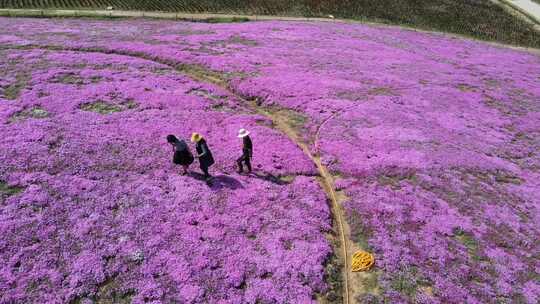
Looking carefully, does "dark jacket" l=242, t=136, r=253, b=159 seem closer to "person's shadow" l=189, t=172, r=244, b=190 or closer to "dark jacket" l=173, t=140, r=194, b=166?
"person's shadow" l=189, t=172, r=244, b=190

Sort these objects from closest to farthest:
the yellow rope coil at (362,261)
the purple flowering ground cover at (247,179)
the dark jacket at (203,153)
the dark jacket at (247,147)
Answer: the purple flowering ground cover at (247,179) → the yellow rope coil at (362,261) → the dark jacket at (203,153) → the dark jacket at (247,147)

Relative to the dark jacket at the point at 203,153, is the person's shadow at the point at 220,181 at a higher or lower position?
lower

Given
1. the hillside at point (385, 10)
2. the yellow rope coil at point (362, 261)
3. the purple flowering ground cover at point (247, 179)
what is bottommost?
the yellow rope coil at point (362, 261)

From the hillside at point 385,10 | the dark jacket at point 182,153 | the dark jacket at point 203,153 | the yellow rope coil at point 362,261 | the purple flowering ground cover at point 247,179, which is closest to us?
the purple flowering ground cover at point 247,179

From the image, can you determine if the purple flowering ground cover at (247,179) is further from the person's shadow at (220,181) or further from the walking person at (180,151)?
the walking person at (180,151)

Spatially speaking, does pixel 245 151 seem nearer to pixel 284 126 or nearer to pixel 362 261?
pixel 362 261

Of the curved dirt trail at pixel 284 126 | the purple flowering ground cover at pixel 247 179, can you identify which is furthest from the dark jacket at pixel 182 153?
the curved dirt trail at pixel 284 126

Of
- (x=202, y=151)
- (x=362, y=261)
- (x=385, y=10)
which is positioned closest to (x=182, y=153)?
(x=202, y=151)

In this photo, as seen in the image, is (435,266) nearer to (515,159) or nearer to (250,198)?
(250,198)
